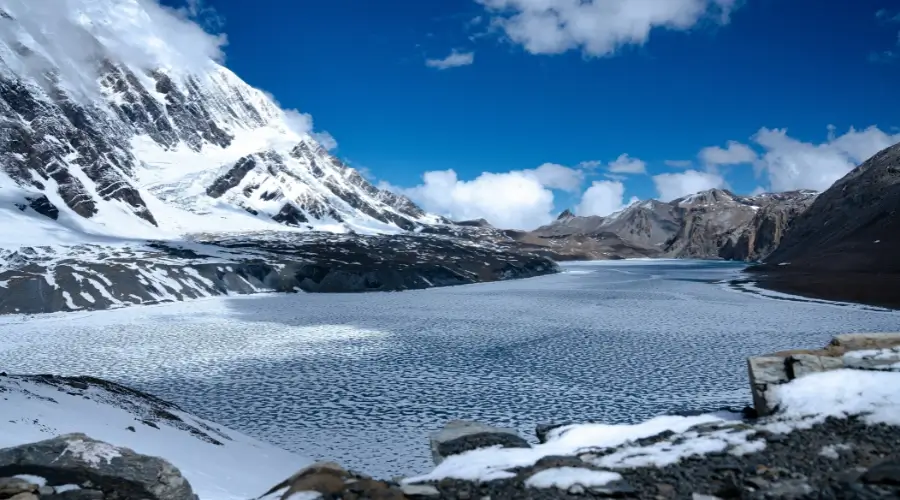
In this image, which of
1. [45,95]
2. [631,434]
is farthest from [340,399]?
[45,95]

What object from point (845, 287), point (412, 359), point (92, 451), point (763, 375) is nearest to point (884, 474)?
point (763, 375)

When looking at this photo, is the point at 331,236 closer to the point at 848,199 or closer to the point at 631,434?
the point at 848,199

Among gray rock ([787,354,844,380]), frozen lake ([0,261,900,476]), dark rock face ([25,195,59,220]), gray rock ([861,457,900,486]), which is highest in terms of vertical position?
dark rock face ([25,195,59,220])

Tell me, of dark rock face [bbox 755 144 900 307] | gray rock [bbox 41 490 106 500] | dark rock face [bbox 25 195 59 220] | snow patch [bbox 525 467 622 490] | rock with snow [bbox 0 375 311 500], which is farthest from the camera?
dark rock face [bbox 25 195 59 220]

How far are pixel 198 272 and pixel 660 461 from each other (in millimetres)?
86111

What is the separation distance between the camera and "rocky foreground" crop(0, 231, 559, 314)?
68.2m

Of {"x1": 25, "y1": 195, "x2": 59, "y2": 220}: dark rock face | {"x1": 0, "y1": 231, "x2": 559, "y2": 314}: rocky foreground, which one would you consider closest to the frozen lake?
{"x1": 0, "y1": 231, "x2": 559, "y2": 314}: rocky foreground

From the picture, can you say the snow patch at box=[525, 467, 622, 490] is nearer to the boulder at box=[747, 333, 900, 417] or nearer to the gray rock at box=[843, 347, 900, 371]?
the boulder at box=[747, 333, 900, 417]

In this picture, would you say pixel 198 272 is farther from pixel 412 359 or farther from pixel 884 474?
pixel 884 474

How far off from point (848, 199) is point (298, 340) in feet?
510

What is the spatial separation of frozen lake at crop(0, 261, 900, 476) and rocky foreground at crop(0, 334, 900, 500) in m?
6.82

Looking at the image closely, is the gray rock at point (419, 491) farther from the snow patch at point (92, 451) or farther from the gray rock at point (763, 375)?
the gray rock at point (763, 375)

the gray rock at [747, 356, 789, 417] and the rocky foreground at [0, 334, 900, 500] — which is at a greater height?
the gray rock at [747, 356, 789, 417]

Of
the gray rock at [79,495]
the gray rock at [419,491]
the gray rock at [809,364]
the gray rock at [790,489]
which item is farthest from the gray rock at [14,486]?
the gray rock at [809,364]
